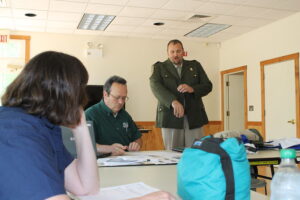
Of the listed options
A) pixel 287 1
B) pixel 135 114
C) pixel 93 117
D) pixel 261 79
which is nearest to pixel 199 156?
pixel 93 117

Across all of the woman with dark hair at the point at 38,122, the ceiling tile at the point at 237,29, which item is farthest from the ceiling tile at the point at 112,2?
the woman with dark hair at the point at 38,122

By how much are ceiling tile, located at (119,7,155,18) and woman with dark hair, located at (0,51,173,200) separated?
4100mm

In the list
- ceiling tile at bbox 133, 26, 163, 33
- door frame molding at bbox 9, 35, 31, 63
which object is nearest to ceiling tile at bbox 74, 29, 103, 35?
ceiling tile at bbox 133, 26, 163, 33

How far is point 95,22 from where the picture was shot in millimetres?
5539

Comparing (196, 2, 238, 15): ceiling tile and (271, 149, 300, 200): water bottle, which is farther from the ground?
(196, 2, 238, 15): ceiling tile

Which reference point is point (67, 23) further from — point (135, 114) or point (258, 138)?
point (258, 138)

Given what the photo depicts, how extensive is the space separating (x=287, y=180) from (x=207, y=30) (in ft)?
17.8

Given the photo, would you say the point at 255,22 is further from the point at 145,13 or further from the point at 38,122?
the point at 38,122

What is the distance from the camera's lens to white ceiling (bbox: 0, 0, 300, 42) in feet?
15.1

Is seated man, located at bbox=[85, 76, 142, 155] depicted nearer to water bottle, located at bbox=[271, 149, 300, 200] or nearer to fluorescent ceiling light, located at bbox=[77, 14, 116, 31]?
water bottle, located at bbox=[271, 149, 300, 200]

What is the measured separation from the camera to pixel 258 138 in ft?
9.00

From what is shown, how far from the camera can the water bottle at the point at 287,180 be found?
88 centimetres

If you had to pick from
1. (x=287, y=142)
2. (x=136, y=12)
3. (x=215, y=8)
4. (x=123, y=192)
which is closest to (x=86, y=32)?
(x=136, y=12)

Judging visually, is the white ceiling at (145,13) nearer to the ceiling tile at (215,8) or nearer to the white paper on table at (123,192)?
the ceiling tile at (215,8)
